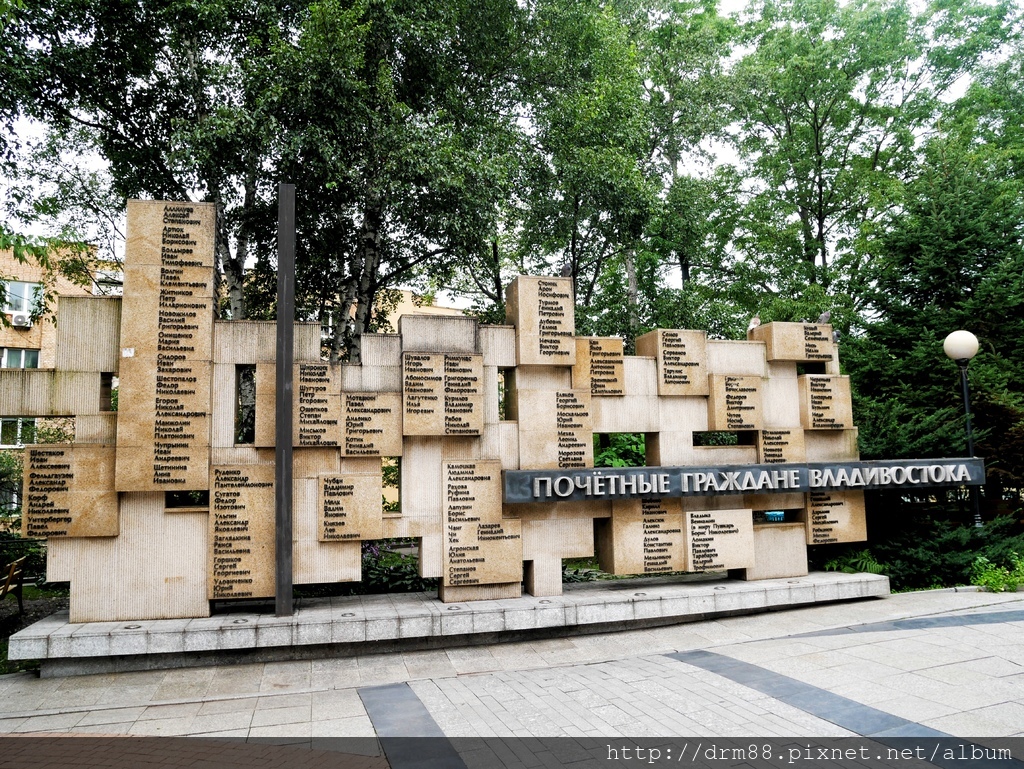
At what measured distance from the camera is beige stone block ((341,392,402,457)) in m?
9.41

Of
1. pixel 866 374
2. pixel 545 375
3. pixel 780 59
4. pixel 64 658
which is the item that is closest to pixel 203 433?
pixel 64 658

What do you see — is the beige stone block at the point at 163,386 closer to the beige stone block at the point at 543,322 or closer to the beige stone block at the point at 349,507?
the beige stone block at the point at 349,507

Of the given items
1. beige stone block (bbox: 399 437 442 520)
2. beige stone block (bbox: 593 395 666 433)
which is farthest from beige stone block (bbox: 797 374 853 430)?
beige stone block (bbox: 399 437 442 520)

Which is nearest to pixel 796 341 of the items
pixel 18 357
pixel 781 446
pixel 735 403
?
pixel 735 403

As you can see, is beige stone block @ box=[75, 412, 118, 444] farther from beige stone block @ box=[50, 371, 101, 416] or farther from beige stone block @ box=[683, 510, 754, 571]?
beige stone block @ box=[683, 510, 754, 571]

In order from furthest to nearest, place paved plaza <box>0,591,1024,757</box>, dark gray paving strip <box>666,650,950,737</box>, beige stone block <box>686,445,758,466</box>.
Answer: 1. beige stone block <box>686,445,758,466</box>
2. paved plaza <box>0,591,1024,757</box>
3. dark gray paving strip <box>666,650,950,737</box>

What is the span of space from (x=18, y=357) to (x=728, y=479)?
34149mm

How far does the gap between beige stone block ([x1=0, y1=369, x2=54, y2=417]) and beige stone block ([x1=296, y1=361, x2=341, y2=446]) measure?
10.2ft

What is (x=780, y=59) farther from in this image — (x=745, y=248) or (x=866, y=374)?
(x=866, y=374)

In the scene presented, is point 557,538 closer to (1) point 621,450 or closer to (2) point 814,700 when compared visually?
(2) point 814,700

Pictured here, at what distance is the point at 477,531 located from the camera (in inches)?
382

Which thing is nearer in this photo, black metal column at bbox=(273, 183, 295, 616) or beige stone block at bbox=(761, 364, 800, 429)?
black metal column at bbox=(273, 183, 295, 616)

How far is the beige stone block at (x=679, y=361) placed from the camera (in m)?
11.0

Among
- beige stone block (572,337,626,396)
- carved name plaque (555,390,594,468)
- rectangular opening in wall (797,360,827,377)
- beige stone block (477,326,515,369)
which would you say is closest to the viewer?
beige stone block (477,326,515,369)
